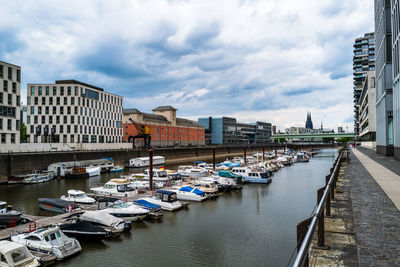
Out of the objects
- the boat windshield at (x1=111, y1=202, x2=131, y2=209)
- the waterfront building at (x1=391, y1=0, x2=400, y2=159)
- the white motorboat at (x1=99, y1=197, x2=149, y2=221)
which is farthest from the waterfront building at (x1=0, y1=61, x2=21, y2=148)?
the waterfront building at (x1=391, y1=0, x2=400, y2=159)

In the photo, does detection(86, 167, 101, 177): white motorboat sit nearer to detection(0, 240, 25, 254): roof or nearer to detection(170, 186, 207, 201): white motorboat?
detection(170, 186, 207, 201): white motorboat

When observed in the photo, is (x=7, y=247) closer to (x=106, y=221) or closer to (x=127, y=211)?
(x=106, y=221)

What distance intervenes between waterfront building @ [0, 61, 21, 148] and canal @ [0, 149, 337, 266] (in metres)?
30.8

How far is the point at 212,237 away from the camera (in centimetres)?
2395

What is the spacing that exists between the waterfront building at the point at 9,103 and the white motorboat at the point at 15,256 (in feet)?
179

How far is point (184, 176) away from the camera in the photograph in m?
58.7

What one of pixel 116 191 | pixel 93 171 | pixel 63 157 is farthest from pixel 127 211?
pixel 63 157

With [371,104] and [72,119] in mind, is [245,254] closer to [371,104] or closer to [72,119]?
[72,119]

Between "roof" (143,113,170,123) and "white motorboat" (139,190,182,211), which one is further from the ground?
"roof" (143,113,170,123)

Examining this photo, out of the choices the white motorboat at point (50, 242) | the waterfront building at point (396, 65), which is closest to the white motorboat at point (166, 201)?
the white motorboat at point (50, 242)

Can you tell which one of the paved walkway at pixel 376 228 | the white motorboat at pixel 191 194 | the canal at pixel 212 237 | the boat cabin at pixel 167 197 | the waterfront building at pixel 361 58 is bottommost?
the canal at pixel 212 237

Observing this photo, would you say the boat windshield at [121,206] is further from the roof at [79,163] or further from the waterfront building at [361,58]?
the waterfront building at [361,58]

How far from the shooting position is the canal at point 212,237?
19766 mm

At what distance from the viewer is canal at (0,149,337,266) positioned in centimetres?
1977
